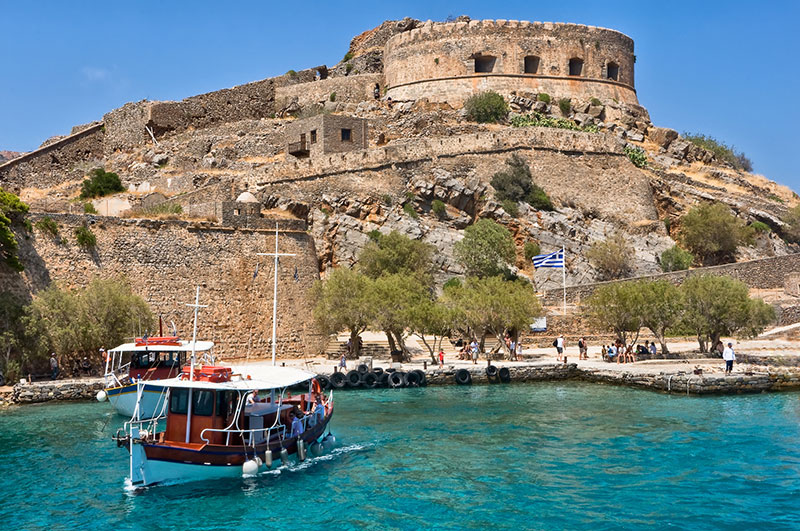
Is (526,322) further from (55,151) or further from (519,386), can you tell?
(55,151)

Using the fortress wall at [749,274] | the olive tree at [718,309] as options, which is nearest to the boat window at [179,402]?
the olive tree at [718,309]

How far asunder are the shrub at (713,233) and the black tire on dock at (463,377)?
18.2m

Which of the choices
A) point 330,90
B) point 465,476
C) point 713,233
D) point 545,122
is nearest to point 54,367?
point 465,476

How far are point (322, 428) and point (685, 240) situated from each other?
95.1 ft

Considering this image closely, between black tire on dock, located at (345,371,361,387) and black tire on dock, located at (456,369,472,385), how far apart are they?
3295 millimetres

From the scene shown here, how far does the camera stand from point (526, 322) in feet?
102

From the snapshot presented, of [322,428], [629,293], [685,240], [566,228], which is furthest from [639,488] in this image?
[685,240]

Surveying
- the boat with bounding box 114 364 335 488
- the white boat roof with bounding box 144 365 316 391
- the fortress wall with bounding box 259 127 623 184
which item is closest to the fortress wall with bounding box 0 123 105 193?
the fortress wall with bounding box 259 127 623 184

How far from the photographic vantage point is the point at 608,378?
27500 millimetres

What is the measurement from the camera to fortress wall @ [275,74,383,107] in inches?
1967

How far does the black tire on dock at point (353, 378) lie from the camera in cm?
2703

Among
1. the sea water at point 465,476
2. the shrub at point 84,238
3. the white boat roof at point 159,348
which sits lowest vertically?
the sea water at point 465,476

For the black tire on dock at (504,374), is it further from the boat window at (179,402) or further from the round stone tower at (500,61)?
the round stone tower at (500,61)

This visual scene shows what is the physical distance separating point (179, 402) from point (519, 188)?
2756 cm
